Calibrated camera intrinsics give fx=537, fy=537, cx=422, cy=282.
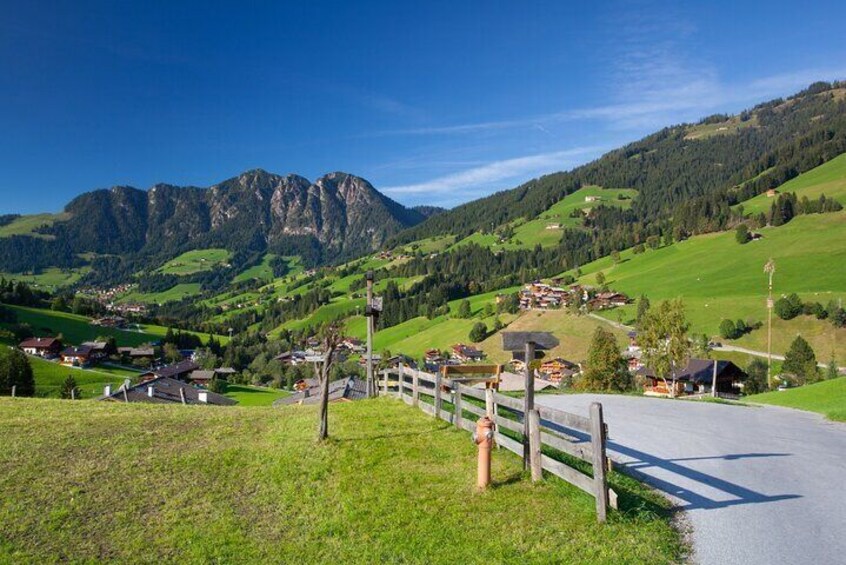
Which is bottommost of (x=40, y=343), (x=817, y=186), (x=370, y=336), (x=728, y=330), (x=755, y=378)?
(x=755, y=378)

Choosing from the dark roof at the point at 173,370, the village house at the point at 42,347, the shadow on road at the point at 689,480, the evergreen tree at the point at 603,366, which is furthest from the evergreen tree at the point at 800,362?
the village house at the point at 42,347

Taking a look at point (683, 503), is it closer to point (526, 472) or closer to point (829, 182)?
point (526, 472)

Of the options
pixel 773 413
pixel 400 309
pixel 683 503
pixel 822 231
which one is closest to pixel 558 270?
pixel 400 309

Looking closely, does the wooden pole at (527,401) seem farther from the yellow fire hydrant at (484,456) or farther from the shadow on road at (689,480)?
the shadow on road at (689,480)

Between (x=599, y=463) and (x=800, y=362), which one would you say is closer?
(x=599, y=463)

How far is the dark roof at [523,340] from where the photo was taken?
13.0 metres

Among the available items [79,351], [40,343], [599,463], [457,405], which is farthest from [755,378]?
[40,343]

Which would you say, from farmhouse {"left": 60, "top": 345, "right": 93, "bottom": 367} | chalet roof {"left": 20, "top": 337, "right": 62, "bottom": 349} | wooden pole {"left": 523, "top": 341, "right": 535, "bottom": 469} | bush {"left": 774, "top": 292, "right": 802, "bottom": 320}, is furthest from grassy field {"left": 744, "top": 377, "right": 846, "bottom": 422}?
chalet roof {"left": 20, "top": 337, "right": 62, "bottom": 349}

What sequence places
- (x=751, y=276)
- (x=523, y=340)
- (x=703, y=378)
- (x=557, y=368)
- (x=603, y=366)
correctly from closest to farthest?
1. (x=523, y=340)
2. (x=603, y=366)
3. (x=703, y=378)
4. (x=557, y=368)
5. (x=751, y=276)

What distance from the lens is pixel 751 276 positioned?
111562 millimetres

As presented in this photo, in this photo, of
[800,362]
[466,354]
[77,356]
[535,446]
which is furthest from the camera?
[466,354]

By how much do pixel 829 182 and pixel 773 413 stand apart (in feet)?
579

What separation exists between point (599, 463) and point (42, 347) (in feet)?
416

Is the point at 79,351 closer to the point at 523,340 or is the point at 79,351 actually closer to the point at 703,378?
the point at 703,378
